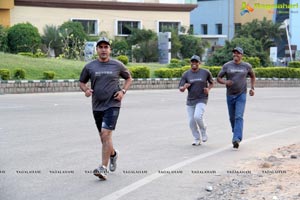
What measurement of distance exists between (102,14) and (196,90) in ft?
159

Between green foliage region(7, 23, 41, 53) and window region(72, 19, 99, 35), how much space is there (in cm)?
935

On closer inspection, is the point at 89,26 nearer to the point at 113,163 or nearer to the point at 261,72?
the point at 261,72

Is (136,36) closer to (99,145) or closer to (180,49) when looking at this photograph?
(180,49)

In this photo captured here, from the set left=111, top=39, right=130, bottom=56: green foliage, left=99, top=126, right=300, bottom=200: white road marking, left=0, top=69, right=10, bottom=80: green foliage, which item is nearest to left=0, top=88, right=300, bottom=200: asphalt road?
left=99, top=126, right=300, bottom=200: white road marking

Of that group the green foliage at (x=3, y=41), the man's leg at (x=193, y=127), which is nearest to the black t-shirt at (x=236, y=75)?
the man's leg at (x=193, y=127)

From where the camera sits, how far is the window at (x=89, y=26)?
57875 millimetres

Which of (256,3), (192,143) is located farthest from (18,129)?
(256,3)

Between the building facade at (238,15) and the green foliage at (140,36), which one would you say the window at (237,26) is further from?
the green foliage at (140,36)

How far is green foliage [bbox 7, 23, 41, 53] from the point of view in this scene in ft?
154

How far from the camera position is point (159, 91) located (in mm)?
30688

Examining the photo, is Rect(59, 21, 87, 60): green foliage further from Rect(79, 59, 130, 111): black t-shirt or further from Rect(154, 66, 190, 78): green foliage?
Rect(79, 59, 130, 111): black t-shirt

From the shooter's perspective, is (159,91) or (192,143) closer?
(192,143)

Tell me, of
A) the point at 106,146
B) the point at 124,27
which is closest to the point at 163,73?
the point at 106,146

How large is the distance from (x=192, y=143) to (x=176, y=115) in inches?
249
